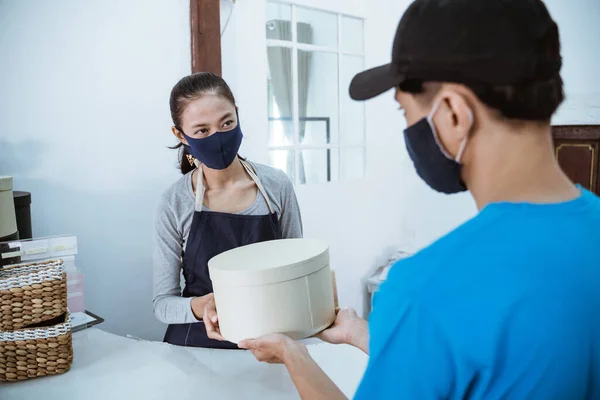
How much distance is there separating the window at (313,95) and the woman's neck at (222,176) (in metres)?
1.37

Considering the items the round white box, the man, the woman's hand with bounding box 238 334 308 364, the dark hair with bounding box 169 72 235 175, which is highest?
the dark hair with bounding box 169 72 235 175

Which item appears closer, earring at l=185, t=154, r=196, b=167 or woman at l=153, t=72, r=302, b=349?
woman at l=153, t=72, r=302, b=349

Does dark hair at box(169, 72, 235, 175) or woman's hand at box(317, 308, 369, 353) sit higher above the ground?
dark hair at box(169, 72, 235, 175)

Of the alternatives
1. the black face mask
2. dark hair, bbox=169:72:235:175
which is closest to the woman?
dark hair, bbox=169:72:235:175

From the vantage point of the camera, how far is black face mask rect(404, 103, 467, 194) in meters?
0.77

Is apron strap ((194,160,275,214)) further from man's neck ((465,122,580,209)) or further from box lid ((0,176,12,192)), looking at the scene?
man's neck ((465,122,580,209))

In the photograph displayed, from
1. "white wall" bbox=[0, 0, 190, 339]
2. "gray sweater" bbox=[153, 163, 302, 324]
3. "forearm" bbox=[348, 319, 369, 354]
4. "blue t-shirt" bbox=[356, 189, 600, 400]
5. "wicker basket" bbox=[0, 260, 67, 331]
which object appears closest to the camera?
"blue t-shirt" bbox=[356, 189, 600, 400]

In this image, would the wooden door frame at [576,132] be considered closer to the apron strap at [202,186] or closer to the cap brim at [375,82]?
the apron strap at [202,186]

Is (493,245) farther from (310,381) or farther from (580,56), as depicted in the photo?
(580,56)

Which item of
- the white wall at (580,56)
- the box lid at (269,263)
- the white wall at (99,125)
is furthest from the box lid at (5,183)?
the white wall at (580,56)

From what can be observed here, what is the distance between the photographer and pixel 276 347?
1126mm

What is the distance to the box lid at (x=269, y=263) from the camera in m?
1.13

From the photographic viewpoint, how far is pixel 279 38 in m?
3.30

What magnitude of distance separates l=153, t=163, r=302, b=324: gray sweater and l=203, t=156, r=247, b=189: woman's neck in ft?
0.22
